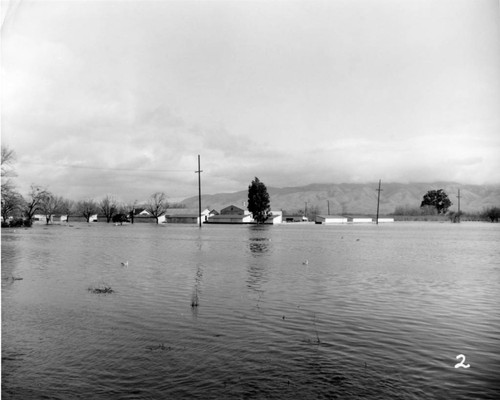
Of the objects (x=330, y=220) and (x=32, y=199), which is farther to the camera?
(x=330, y=220)

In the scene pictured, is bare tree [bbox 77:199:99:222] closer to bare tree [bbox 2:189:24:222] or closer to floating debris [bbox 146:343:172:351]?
bare tree [bbox 2:189:24:222]

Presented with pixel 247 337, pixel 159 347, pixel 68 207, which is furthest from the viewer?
pixel 68 207

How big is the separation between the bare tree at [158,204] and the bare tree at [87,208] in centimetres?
1176

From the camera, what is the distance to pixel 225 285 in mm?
Answer: 10523

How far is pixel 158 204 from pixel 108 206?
36.2 ft

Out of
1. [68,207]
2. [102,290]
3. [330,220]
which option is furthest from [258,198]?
[102,290]

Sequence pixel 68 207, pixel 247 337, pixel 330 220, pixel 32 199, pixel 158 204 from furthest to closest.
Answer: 1. pixel 330 220
2. pixel 68 207
3. pixel 158 204
4. pixel 32 199
5. pixel 247 337

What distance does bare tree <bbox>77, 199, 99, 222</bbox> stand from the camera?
86.6 metres

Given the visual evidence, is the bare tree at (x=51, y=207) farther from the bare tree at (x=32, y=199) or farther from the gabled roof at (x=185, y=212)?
the gabled roof at (x=185, y=212)

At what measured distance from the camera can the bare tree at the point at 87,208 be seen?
86.6 m

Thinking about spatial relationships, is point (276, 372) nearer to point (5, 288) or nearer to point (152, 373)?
point (152, 373)

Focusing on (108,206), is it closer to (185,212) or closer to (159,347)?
(185,212)

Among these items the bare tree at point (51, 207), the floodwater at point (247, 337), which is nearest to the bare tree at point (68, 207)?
the bare tree at point (51, 207)

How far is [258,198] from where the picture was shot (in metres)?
70.2
